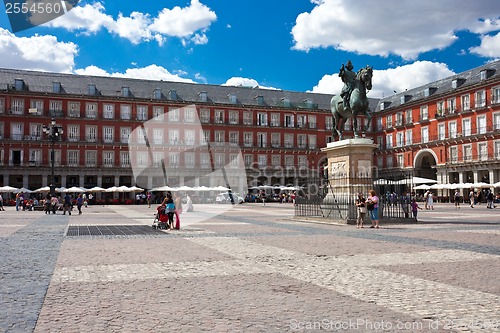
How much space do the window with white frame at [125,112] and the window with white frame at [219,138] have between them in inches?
440

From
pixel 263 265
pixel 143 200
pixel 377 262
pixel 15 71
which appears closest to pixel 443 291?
pixel 377 262

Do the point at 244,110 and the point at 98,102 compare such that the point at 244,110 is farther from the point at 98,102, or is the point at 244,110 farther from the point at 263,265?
the point at 263,265

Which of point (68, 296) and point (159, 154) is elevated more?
point (159, 154)

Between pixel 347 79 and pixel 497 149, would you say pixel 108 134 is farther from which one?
pixel 347 79

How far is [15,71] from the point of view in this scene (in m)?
58.8

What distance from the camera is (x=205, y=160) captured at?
6494 cm

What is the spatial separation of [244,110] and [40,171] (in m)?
26.4

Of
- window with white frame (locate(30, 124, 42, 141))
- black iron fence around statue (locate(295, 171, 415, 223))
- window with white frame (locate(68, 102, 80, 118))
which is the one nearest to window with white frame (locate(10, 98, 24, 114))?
window with white frame (locate(30, 124, 42, 141))

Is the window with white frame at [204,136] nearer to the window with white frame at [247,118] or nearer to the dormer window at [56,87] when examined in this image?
the window with white frame at [247,118]

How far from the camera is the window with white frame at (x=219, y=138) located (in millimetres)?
64500

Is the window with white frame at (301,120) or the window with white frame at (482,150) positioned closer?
the window with white frame at (482,150)

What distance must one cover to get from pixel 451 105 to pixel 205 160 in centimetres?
3070

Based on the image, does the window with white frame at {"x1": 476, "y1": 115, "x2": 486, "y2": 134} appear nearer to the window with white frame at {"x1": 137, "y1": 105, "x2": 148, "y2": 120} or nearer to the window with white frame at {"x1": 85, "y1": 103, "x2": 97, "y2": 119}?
the window with white frame at {"x1": 137, "y1": 105, "x2": 148, "y2": 120}

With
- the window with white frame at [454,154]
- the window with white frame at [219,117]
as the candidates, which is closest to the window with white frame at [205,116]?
the window with white frame at [219,117]
